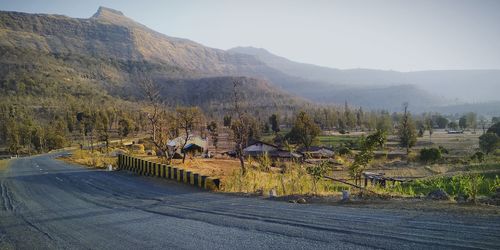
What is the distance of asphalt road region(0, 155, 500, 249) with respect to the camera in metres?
8.09

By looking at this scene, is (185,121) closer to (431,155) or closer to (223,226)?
(223,226)

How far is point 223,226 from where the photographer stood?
33.4ft

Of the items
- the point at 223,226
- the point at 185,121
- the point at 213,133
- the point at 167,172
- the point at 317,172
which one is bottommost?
the point at 213,133

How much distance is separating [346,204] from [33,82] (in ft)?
541

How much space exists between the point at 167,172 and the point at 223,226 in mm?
13802

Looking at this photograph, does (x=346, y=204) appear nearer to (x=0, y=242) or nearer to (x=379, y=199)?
(x=379, y=199)

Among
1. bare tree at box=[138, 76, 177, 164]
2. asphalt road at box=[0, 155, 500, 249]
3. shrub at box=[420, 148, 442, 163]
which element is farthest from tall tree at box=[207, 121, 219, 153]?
asphalt road at box=[0, 155, 500, 249]

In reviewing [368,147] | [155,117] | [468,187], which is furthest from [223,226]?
[155,117]

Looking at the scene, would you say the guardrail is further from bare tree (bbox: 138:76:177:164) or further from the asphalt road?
bare tree (bbox: 138:76:177:164)

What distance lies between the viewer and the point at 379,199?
13789 millimetres

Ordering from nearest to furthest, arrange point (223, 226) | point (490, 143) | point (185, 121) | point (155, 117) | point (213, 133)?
1. point (223, 226)
2. point (155, 117)
3. point (185, 121)
4. point (490, 143)
5. point (213, 133)

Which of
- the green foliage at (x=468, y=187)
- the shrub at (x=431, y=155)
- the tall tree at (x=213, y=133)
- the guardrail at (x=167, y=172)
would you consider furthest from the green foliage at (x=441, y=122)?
the guardrail at (x=167, y=172)

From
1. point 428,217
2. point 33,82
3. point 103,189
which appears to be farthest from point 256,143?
point 33,82

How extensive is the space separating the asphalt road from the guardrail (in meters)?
2.24
